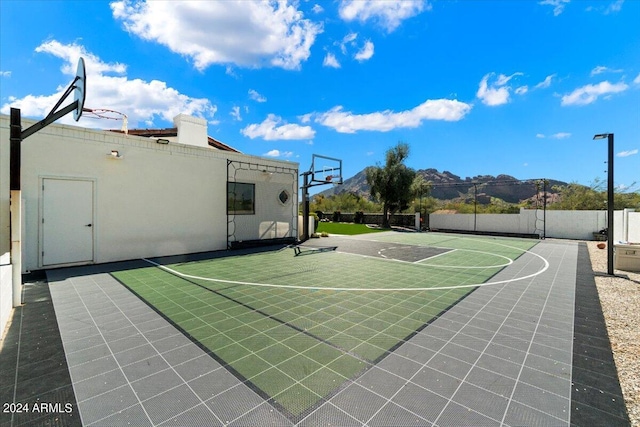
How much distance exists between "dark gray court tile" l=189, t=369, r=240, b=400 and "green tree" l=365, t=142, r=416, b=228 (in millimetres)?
20059

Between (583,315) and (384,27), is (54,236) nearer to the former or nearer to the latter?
(583,315)

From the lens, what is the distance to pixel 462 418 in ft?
6.13

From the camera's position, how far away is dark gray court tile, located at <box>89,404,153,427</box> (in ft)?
5.94

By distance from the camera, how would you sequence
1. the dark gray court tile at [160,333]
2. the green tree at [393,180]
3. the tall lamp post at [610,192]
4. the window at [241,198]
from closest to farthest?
the dark gray court tile at [160,333], the tall lamp post at [610,192], the window at [241,198], the green tree at [393,180]

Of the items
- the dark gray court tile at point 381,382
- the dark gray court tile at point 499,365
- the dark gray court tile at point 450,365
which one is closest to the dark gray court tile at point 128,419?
the dark gray court tile at point 381,382

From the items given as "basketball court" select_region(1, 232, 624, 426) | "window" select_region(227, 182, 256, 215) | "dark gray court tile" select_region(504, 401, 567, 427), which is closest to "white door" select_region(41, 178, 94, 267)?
"basketball court" select_region(1, 232, 624, 426)

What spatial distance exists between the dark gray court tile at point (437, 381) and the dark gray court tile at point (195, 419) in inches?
60.7

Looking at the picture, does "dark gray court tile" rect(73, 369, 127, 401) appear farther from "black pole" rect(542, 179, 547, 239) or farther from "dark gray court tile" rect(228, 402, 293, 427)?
"black pole" rect(542, 179, 547, 239)

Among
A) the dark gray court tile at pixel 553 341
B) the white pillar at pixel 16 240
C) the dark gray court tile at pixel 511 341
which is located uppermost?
the white pillar at pixel 16 240

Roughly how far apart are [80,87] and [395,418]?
18.3 feet

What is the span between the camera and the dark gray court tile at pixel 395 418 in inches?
71.6

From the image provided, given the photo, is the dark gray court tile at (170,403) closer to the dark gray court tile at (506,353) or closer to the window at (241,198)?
the dark gray court tile at (506,353)

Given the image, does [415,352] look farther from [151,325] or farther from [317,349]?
[151,325]

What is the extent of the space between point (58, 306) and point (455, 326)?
5486 millimetres
